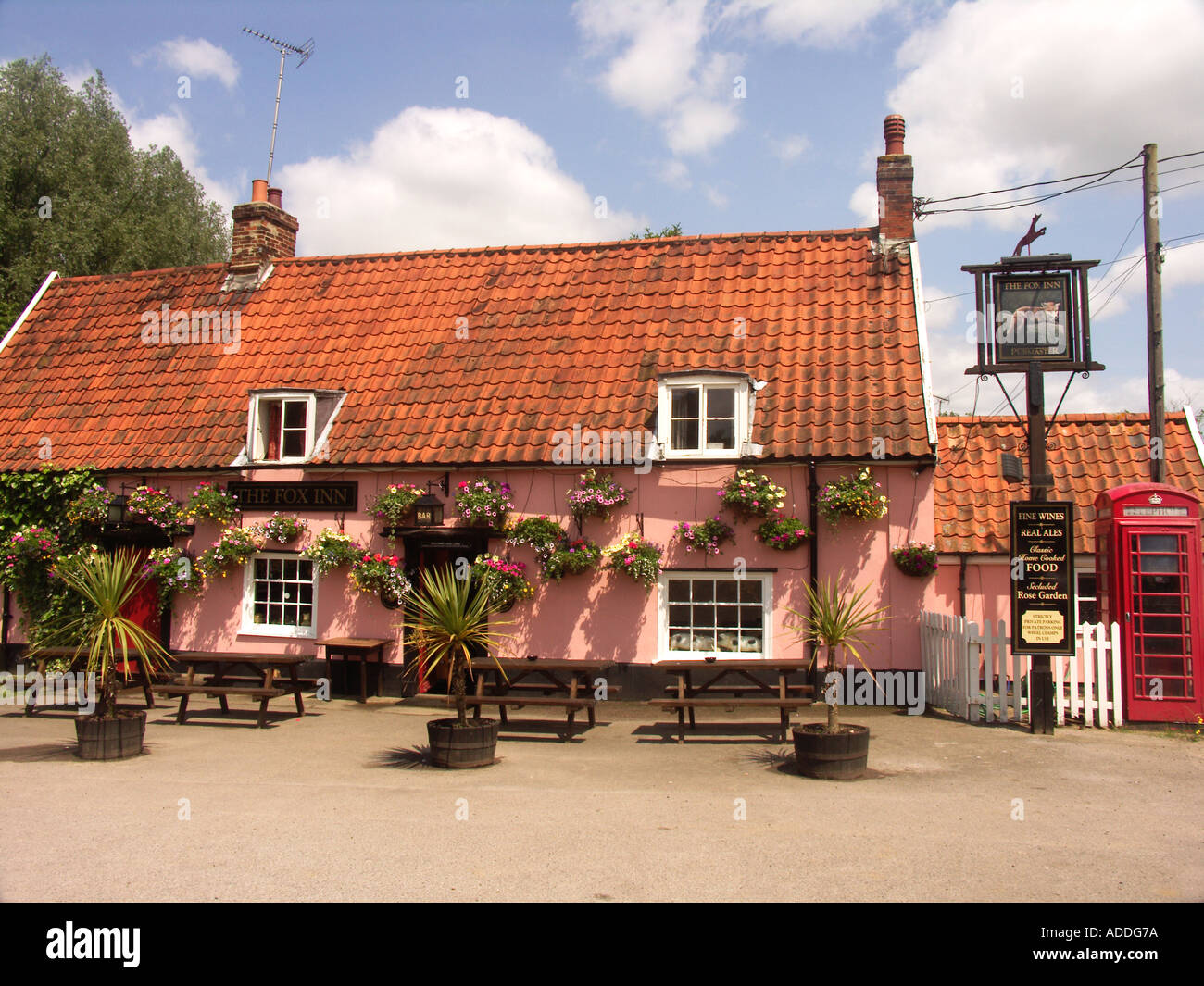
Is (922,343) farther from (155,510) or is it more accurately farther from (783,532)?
(155,510)

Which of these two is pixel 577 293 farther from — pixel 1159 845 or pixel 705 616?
pixel 1159 845

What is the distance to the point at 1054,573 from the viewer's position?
36.0 feet

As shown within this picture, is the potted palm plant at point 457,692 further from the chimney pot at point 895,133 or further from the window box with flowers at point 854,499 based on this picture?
the chimney pot at point 895,133

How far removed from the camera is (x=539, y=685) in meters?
12.1

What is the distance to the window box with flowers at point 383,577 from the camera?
13516 mm

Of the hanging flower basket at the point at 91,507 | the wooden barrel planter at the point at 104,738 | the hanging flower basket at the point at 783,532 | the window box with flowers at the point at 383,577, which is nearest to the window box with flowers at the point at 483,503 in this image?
the window box with flowers at the point at 383,577

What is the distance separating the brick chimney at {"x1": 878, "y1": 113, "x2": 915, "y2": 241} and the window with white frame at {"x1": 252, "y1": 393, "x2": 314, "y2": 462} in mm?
9899

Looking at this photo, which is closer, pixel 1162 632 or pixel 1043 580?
pixel 1043 580

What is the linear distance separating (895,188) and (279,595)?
12.1 m

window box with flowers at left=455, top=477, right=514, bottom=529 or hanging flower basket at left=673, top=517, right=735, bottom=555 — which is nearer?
hanging flower basket at left=673, top=517, right=735, bottom=555

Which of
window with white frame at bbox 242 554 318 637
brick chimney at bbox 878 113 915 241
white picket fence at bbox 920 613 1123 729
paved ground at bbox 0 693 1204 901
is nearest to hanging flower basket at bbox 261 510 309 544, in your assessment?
window with white frame at bbox 242 554 318 637

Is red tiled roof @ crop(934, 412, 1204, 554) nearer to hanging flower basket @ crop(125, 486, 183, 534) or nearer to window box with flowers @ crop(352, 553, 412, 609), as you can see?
window box with flowers @ crop(352, 553, 412, 609)

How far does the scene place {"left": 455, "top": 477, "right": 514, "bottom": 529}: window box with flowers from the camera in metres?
13.3
